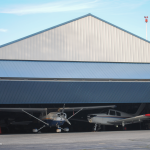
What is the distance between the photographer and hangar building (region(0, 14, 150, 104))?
28.0 metres

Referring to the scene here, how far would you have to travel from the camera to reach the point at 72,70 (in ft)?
96.2

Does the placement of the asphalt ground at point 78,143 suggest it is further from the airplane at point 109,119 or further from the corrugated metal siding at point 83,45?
the airplane at point 109,119

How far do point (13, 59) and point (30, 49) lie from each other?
2.07 m

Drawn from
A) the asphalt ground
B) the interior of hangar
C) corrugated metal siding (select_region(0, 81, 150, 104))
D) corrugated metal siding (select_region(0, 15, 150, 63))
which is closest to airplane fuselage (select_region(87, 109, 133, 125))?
the interior of hangar

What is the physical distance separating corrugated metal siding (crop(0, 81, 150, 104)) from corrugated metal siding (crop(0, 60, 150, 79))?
30.0 inches

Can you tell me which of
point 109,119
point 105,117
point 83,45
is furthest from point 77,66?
point 109,119

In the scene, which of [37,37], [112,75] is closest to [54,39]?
[37,37]

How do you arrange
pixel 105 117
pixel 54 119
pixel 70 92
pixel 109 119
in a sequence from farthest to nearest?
pixel 109 119 → pixel 105 117 → pixel 54 119 → pixel 70 92

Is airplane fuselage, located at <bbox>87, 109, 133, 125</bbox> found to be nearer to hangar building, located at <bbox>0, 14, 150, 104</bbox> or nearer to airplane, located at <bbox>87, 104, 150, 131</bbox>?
airplane, located at <bbox>87, 104, 150, 131</bbox>

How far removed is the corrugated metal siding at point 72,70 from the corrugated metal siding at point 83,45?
2.50 feet

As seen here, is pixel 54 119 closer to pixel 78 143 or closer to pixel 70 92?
pixel 70 92

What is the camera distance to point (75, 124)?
41.5 metres

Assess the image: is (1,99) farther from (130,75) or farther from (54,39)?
(130,75)

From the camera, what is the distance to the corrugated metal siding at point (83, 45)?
29.9 m
